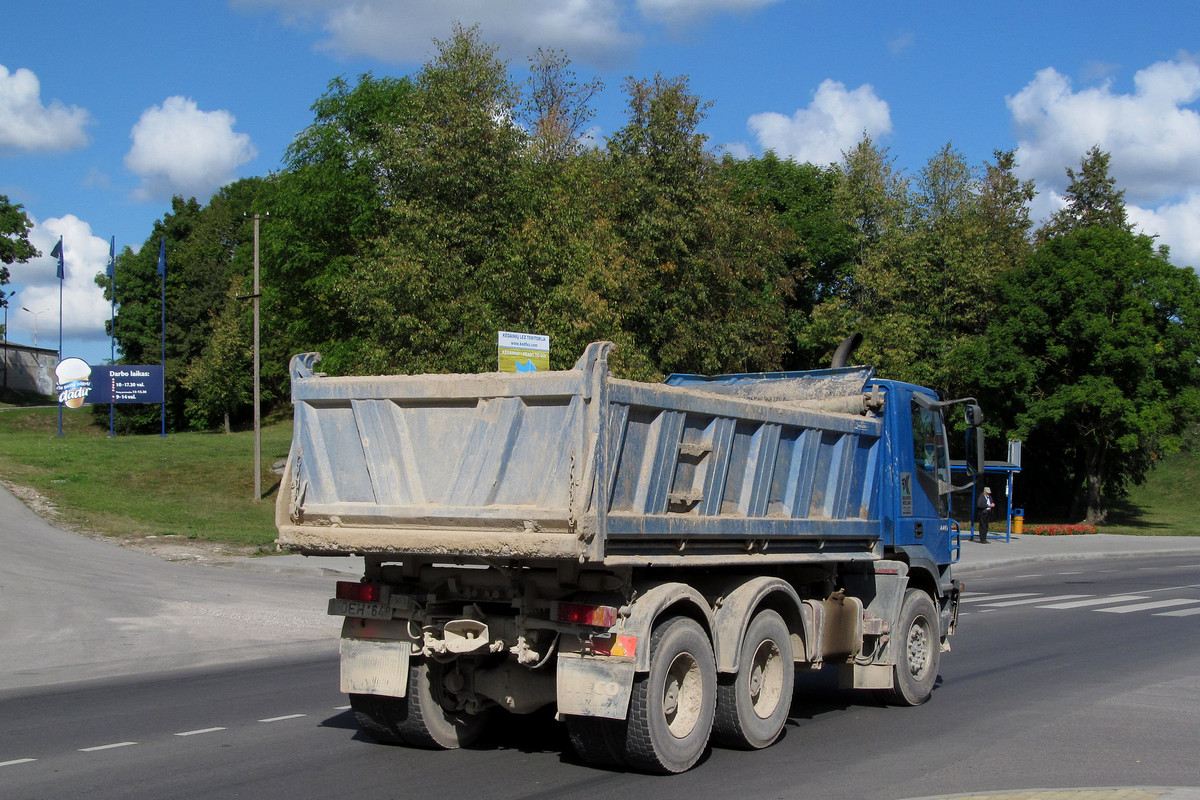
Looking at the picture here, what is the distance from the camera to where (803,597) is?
8.53 metres

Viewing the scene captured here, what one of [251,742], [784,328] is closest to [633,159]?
[784,328]

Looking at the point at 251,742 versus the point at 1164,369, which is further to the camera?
the point at 1164,369

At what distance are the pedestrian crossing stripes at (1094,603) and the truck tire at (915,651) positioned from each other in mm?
8126

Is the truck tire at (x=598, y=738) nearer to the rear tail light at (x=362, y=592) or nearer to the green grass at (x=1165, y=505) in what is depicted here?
the rear tail light at (x=362, y=592)

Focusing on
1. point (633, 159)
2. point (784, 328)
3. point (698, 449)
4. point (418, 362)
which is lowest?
point (698, 449)

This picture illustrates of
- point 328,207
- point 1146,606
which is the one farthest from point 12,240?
point 1146,606

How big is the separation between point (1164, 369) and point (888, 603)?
3951 centimetres

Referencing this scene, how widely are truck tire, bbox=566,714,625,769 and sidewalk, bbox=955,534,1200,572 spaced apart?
2122 cm

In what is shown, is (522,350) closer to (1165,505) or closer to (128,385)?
(128,385)

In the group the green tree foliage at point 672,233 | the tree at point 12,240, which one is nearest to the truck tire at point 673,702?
the green tree foliage at point 672,233

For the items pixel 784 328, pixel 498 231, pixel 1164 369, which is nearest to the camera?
pixel 498 231

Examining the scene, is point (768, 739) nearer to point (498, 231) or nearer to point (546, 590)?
point (546, 590)

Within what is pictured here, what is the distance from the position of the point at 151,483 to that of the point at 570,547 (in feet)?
105

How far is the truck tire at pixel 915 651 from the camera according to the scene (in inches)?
364
